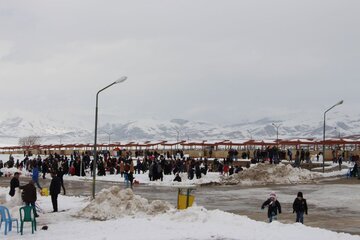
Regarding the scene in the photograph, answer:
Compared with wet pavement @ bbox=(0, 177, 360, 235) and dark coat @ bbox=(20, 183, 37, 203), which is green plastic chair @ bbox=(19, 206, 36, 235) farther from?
wet pavement @ bbox=(0, 177, 360, 235)

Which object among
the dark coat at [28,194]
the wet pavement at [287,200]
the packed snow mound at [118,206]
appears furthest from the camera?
the wet pavement at [287,200]

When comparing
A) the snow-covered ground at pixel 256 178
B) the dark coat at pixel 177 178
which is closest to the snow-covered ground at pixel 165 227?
the dark coat at pixel 177 178

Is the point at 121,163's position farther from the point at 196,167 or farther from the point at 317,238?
the point at 317,238

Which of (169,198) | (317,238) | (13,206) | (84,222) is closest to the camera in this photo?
(317,238)

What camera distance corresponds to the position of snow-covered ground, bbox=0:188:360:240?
15.2 meters

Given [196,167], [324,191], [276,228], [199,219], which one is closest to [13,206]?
[199,219]

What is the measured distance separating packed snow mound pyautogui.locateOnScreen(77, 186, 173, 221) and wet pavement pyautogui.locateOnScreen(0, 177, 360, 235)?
380 centimetres

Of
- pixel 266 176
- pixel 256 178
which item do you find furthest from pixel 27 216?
pixel 266 176

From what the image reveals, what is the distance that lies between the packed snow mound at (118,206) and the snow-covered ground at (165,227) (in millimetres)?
36

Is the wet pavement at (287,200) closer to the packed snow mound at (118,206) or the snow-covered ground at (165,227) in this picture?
the snow-covered ground at (165,227)

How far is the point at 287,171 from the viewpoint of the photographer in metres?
40.8

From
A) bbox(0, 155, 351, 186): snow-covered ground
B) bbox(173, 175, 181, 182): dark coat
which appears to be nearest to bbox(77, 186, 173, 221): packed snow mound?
bbox(0, 155, 351, 186): snow-covered ground

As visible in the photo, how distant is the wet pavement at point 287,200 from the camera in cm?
2003

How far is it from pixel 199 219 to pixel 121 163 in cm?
2804
